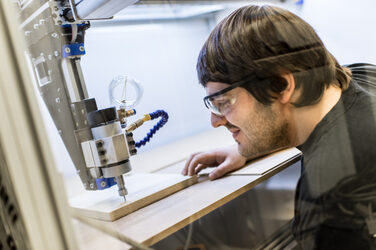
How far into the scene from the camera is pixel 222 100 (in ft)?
3.15

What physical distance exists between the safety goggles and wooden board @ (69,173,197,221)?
0.97 ft

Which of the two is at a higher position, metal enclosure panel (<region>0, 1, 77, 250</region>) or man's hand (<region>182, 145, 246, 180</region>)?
metal enclosure panel (<region>0, 1, 77, 250</region>)

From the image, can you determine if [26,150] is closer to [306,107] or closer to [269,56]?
[269,56]

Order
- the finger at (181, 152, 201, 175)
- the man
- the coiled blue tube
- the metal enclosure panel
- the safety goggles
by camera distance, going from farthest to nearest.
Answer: the finger at (181, 152, 201, 175), the coiled blue tube, the safety goggles, the man, the metal enclosure panel

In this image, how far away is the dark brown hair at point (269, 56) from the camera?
2.76ft

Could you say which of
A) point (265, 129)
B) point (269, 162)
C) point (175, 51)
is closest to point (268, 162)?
point (269, 162)

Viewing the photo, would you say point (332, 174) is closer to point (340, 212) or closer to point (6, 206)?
point (340, 212)

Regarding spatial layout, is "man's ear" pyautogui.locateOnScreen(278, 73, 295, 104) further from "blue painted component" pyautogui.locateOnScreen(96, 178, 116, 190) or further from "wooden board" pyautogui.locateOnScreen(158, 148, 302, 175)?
"blue painted component" pyautogui.locateOnScreen(96, 178, 116, 190)

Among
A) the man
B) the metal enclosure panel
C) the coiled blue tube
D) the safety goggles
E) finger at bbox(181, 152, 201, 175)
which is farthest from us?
finger at bbox(181, 152, 201, 175)

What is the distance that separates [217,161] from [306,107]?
1.37 ft

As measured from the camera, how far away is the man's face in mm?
945

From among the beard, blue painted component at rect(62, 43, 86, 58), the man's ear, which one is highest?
blue painted component at rect(62, 43, 86, 58)

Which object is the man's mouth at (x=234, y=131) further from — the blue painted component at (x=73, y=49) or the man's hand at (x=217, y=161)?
the blue painted component at (x=73, y=49)

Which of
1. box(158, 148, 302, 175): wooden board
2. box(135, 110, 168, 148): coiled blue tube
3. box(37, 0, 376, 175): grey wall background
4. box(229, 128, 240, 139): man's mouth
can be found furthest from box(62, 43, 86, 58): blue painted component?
box(158, 148, 302, 175): wooden board
